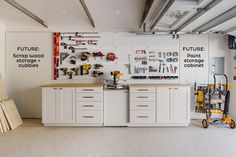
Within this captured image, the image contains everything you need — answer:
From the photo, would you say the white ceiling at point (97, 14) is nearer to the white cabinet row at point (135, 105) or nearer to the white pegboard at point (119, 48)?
the white pegboard at point (119, 48)

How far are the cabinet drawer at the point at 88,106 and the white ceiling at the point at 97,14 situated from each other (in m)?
2.02

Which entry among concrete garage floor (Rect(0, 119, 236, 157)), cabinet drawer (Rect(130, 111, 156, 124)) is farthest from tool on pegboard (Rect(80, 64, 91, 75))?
cabinet drawer (Rect(130, 111, 156, 124))

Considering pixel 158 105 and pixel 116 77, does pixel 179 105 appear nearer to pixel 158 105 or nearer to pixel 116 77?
pixel 158 105

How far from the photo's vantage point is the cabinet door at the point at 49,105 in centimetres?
413

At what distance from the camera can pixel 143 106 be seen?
411 centimetres

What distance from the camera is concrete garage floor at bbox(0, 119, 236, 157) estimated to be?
282cm

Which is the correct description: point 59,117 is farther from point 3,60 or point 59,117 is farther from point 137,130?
point 3,60

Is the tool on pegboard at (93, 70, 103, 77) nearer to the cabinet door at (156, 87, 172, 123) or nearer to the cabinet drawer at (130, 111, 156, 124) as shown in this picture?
the cabinet drawer at (130, 111, 156, 124)

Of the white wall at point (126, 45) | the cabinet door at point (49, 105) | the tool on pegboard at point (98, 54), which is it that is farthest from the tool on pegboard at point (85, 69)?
the cabinet door at point (49, 105)

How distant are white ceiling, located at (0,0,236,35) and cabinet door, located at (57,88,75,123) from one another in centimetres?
176

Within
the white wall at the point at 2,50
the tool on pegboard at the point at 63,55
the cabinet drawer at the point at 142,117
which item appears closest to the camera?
the cabinet drawer at the point at 142,117

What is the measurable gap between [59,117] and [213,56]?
14.0ft

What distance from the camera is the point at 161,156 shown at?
2.71 m

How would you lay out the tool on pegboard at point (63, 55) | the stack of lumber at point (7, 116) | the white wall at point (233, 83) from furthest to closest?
1. the tool on pegboard at point (63, 55)
2. the white wall at point (233, 83)
3. the stack of lumber at point (7, 116)
